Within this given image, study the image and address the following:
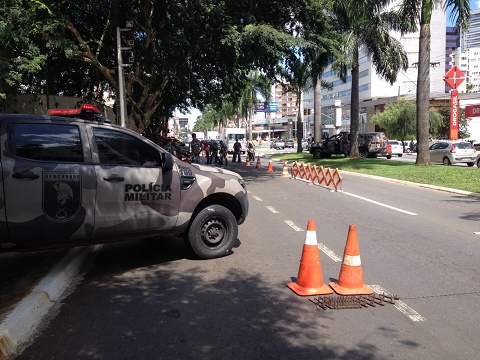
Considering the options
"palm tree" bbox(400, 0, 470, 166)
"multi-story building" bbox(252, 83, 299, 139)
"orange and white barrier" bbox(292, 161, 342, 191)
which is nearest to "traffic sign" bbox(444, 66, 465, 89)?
"palm tree" bbox(400, 0, 470, 166)

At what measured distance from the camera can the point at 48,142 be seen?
4.85 m

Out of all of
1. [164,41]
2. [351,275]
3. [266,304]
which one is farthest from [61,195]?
[164,41]

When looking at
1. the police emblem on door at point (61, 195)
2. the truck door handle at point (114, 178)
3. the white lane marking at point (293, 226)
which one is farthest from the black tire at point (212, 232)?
the white lane marking at point (293, 226)

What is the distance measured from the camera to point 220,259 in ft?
20.3

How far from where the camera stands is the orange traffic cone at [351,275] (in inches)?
187

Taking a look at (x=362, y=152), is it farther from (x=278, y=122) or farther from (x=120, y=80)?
(x=278, y=122)

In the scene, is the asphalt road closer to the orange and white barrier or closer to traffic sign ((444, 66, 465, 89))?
the orange and white barrier

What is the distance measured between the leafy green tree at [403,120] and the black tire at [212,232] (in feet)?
158

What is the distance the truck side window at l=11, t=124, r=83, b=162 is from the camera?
468 cm

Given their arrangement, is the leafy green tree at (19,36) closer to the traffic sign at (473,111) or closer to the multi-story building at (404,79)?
the traffic sign at (473,111)

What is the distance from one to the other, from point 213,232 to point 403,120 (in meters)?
48.7

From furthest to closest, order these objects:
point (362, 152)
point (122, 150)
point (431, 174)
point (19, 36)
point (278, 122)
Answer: point (278, 122), point (362, 152), point (431, 174), point (19, 36), point (122, 150)

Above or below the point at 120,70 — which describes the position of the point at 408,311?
below

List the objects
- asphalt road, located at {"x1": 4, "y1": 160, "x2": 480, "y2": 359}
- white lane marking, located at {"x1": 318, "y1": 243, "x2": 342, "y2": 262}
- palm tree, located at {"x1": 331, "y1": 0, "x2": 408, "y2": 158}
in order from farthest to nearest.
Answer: palm tree, located at {"x1": 331, "y1": 0, "x2": 408, "y2": 158}, white lane marking, located at {"x1": 318, "y1": 243, "x2": 342, "y2": 262}, asphalt road, located at {"x1": 4, "y1": 160, "x2": 480, "y2": 359}
